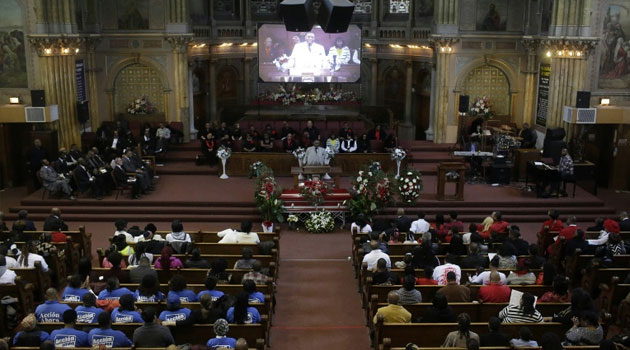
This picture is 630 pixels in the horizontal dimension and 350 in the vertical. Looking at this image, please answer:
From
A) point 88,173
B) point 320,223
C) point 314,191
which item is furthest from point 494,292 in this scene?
point 88,173

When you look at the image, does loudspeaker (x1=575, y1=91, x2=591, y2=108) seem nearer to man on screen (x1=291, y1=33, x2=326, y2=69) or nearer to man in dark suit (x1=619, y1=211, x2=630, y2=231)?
man in dark suit (x1=619, y1=211, x2=630, y2=231)

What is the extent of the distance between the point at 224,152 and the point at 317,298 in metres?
9.26

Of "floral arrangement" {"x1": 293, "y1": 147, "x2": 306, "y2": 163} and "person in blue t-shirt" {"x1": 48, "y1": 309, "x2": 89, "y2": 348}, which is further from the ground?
"floral arrangement" {"x1": 293, "y1": 147, "x2": 306, "y2": 163}

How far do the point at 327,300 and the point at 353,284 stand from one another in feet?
3.35

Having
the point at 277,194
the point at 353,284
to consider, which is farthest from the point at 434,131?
the point at 353,284

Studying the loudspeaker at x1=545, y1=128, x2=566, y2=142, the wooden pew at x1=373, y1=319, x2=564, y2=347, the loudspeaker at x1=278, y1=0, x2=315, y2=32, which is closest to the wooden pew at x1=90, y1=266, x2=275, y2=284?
the wooden pew at x1=373, y1=319, x2=564, y2=347

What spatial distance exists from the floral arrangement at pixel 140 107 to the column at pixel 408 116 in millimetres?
10713

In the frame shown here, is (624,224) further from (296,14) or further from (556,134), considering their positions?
(296,14)

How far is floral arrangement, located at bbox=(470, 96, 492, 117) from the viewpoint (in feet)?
80.8

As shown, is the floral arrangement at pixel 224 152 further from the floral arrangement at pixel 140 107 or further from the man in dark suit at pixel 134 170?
the floral arrangement at pixel 140 107

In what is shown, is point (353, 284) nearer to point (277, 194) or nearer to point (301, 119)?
point (277, 194)

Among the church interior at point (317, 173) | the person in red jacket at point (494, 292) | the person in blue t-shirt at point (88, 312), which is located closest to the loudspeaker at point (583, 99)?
the church interior at point (317, 173)

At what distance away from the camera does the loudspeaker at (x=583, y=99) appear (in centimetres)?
2023

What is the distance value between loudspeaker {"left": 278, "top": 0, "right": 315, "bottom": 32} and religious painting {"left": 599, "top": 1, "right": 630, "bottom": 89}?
13.8 meters
